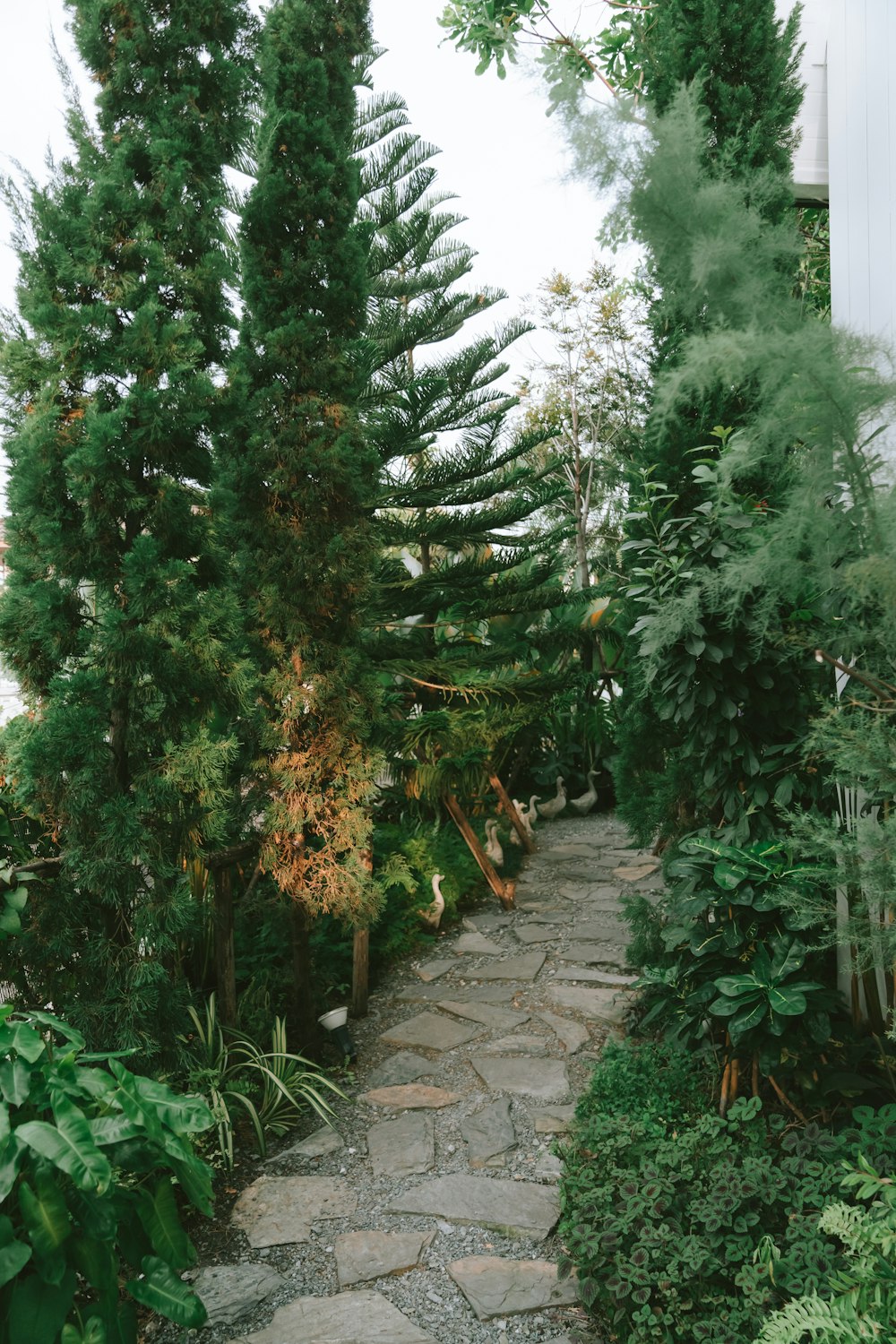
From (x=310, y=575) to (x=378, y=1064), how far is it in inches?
67.6

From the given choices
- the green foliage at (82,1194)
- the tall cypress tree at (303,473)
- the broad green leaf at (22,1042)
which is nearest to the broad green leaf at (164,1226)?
the green foliage at (82,1194)

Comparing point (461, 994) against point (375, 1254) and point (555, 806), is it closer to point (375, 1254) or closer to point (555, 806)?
point (375, 1254)

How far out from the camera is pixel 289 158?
121 inches

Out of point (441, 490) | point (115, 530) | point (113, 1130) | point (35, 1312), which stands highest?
point (441, 490)

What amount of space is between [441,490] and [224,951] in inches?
114

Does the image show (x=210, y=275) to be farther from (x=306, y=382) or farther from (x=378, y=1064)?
(x=378, y=1064)

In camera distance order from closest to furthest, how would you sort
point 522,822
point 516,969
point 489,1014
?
point 489,1014 → point 516,969 → point 522,822

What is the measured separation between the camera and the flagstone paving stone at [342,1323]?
72.4 inches

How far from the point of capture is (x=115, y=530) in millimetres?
2434

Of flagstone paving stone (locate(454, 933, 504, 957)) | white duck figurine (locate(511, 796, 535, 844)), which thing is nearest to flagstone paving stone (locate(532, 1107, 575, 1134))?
flagstone paving stone (locate(454, 933, 504, 957))

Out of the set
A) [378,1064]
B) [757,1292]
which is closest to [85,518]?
[378,1064]

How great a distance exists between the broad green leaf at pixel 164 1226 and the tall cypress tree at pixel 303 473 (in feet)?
5.03

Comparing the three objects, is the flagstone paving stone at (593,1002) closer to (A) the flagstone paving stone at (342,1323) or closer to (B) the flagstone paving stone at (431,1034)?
(B) the flagstone paving stone at (431,1034)

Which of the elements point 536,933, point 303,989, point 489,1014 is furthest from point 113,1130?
point 536,933
